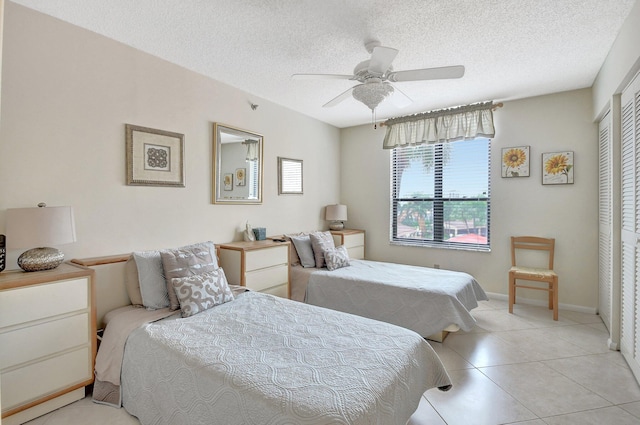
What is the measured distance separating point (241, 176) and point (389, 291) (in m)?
2.07

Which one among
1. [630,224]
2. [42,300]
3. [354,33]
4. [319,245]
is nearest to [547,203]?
[630,224]

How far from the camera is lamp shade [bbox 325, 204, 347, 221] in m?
5.00

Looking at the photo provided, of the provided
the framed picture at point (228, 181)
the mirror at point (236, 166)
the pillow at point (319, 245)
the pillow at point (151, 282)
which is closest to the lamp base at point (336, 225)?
the pillow at point (319, 245)

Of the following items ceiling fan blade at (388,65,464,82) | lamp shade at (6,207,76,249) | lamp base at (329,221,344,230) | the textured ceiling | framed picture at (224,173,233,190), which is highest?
the textured ceiling

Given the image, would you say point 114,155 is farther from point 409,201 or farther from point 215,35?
point 409,201

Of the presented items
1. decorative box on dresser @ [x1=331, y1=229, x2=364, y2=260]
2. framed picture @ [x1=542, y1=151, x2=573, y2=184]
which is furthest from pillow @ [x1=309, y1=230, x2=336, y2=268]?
framed picture @ [x1=542, y1=151, x2=573, y2=184]

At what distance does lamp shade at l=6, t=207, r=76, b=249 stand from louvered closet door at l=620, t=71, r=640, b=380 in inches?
156

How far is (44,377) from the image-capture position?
78.5 inches

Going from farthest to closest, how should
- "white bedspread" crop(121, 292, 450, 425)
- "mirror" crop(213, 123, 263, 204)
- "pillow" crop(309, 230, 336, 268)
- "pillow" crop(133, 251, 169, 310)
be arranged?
"pillow" crop(309, 230, 336, 268) < "mirror" crop(213, 123, 263, 204) < "pillow" crop(133, 251, 169, 310) < "white bedspread" crop(121, 292, 450, 425)

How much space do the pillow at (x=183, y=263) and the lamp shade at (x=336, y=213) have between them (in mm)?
2471

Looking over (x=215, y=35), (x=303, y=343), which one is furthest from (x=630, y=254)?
(x=215, y=35)

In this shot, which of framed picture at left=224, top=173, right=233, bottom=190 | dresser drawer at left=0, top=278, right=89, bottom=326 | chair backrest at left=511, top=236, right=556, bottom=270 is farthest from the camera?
chair backrest at left=511, top=236, right=556, bottom=270

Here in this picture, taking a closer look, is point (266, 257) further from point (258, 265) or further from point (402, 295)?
point (402, 295)

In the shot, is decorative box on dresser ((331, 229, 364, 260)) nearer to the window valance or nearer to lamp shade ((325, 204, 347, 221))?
lamp shade ((325, 204, 347, 221))
